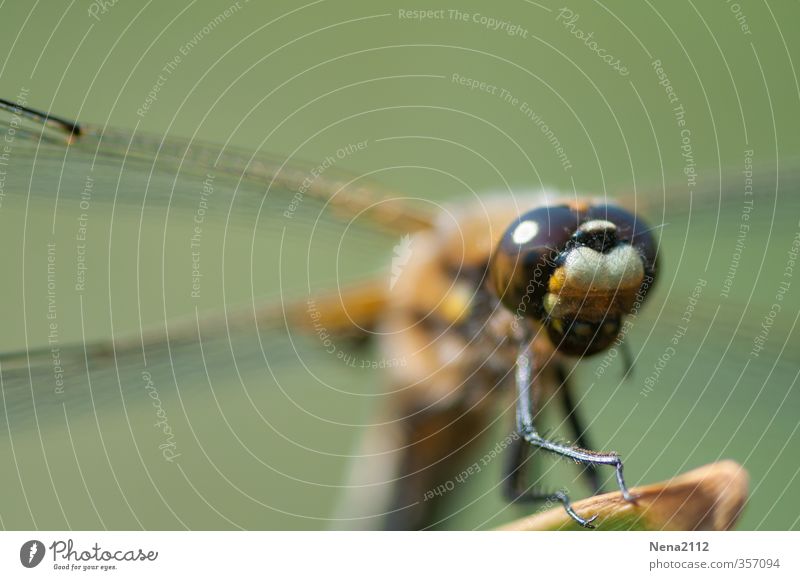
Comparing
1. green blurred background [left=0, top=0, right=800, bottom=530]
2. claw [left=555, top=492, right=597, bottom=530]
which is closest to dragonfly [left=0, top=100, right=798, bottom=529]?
claw [left=555, top=492, right=597, bottom=530]

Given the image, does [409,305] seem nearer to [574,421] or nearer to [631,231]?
[574,421]

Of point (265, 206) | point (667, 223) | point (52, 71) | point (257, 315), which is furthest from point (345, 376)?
point (52, 71)

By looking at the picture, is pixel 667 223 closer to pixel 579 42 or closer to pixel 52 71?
pixel 579 42

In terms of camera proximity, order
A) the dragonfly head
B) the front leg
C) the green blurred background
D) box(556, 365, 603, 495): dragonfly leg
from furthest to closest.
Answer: the green blurred background < box(556, 365, 603, 495): dragonfly leg < the dragonfly head < the front leg

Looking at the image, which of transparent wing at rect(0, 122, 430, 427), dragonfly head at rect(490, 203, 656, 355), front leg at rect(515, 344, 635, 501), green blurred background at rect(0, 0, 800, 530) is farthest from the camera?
green blurred background at rect(0, 0, 800, 530)

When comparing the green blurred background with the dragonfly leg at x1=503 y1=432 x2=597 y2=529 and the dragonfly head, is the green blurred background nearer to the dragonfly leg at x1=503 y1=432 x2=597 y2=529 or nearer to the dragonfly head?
the dragonfly leg at x1=503 y1=432 x2=597 y2=529

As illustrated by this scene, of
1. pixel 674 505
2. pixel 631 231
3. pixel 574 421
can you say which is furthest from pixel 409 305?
pixel 674 505
